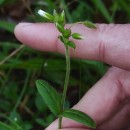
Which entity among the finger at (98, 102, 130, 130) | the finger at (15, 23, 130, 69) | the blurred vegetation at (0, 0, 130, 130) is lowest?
the finger at (98, 102, 130, 130)

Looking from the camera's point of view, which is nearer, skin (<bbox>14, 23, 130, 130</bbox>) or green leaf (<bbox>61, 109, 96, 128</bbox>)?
green leaf (<bbox>61, 109, 96, 128</bbox>)

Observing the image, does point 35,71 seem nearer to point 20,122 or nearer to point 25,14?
point 20,122

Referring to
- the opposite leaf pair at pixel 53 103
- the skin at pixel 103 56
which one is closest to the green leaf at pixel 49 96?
the opposite leaf pair at pixel 53 103

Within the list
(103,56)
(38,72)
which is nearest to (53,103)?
(103,56)

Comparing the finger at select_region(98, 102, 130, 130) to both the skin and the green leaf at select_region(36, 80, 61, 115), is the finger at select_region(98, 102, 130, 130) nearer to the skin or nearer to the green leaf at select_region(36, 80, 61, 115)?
the skin

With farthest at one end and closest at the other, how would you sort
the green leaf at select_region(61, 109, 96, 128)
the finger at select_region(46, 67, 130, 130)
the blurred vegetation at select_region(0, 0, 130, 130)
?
the blurred vegetation at select_region(0, 0, 130, 130) → the finger at select_region(46, 67, 130, 130) → the green leaf at select_region(61, 109, 96, 128)

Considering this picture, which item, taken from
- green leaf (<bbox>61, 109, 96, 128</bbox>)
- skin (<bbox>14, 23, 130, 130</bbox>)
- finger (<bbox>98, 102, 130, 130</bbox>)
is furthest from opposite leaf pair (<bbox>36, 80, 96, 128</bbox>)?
finger (<bbox>98, 102, 130, 130</bbox>)

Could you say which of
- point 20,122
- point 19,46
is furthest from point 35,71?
point 20,122

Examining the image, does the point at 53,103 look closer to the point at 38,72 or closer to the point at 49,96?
the point at 49,96
